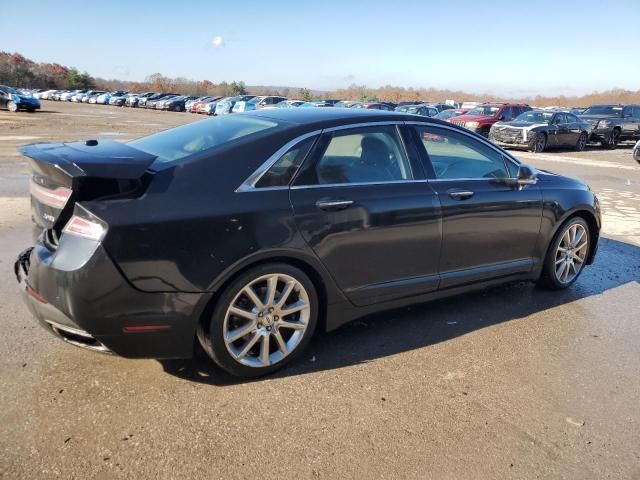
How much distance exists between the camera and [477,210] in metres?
4.13

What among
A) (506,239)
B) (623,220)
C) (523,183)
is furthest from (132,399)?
(623,220)

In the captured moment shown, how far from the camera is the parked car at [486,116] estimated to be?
70.7ft

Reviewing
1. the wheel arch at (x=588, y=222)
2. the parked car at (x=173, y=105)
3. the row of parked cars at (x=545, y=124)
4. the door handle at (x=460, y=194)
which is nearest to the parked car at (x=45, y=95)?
the parked car at (x=173, y=105)

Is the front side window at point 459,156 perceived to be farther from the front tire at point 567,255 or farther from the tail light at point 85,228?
the tail light at point 85,228

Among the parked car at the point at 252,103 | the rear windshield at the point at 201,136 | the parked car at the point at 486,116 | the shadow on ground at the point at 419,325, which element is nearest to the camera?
the rear windshield at the point at 201,136

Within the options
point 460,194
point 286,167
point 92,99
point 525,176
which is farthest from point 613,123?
point 92,99

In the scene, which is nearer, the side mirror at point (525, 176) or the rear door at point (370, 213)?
the rear door at point (370, 213)

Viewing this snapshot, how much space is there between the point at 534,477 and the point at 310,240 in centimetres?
175

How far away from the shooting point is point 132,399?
3.00 metres

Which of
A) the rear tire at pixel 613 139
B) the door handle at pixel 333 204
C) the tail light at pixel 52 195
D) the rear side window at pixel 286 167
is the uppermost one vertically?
the rear side window at pixel 286 167

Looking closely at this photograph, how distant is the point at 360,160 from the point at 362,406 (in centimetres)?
165

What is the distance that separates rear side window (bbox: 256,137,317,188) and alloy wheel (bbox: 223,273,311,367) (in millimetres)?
566

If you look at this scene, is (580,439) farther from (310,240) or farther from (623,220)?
(623,220)

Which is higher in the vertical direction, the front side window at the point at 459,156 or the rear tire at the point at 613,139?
the front side window at the point at 459,156
